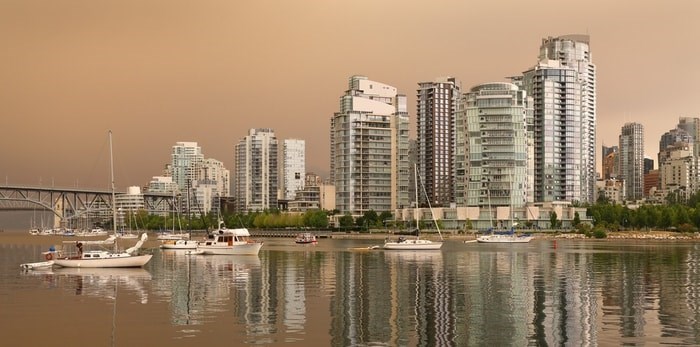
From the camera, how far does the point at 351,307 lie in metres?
39.2

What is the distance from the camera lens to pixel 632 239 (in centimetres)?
16975

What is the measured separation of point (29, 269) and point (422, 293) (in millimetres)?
40175

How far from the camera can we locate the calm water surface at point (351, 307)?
30062mm

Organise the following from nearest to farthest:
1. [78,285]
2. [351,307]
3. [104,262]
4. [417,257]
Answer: [351,307] < [78,285] < [104,262] < [417,257]

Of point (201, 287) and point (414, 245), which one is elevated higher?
point (201, 287)

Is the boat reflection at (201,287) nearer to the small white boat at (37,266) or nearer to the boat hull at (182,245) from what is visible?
the small white boat at (37,266)

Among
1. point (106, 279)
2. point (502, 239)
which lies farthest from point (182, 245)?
point (502, 239)

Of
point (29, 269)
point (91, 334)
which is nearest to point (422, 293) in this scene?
point (91, 334)

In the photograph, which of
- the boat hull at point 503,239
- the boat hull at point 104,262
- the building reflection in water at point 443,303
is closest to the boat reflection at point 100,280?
the boat hull at point 104,262

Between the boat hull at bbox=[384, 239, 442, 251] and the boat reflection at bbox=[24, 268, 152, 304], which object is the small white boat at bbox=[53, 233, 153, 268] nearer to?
the boat reflection at bbox=[24, 268, 152, 304]

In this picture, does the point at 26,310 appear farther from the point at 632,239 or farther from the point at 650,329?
the point at 632,239

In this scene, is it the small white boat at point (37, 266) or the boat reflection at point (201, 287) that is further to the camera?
the small white boat at point (37, 266)

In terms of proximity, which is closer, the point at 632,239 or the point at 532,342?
the point at 532,342

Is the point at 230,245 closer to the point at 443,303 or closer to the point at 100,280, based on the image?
the point at 100,280
